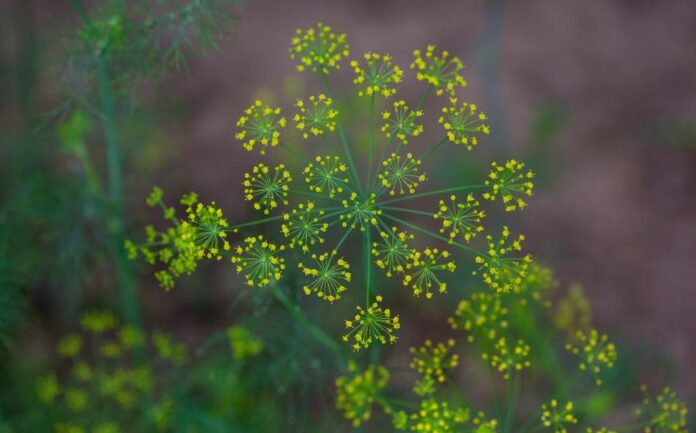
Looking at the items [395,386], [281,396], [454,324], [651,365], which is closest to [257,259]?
[454,324]

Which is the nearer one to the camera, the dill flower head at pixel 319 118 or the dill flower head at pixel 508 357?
the dill flower head at pixel 319 118

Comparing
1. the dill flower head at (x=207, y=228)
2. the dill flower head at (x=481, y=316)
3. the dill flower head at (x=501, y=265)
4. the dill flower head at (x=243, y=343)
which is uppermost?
the dill flower head at (x=481, y=316)

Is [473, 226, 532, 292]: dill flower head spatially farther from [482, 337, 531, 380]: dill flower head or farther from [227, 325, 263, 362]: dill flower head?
[227, 325, 263, 362]: dill flower head

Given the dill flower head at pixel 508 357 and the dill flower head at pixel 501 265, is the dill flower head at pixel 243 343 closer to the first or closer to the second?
the dill flower head at pixel 508 357

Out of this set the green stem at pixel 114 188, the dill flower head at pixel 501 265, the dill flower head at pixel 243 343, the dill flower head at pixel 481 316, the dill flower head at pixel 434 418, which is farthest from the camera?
the dill flower head at pixel 243 343

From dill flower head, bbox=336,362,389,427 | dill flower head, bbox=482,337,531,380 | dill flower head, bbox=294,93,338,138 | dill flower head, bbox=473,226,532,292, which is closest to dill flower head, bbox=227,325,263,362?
dill flower head, bbox=336,362,389,427

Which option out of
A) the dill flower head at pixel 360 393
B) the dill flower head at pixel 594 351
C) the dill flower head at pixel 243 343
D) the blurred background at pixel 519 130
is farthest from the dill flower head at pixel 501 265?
the blurred background at pixel 519 130

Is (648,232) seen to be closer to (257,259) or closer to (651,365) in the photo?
(651,365)

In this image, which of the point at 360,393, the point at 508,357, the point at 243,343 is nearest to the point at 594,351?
the point at 508,357
